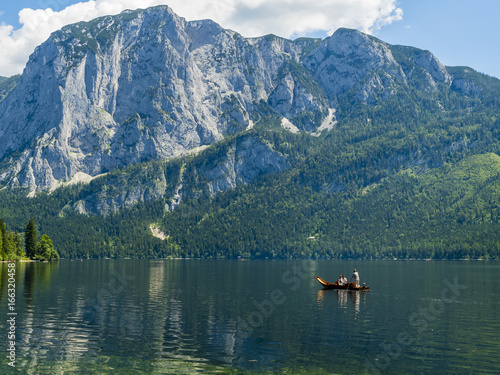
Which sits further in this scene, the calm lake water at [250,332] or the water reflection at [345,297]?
the water reflection at [345,297]

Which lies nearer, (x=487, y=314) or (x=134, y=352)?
(x=134, y=352)

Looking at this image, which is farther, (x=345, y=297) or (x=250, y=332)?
(x=345, y=297)

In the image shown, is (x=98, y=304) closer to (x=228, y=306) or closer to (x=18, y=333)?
(x=228, y=306)

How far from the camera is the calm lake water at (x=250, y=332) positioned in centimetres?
4750

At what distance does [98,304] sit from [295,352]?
4601 cm

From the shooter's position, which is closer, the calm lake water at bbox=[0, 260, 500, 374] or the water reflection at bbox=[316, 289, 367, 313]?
the calm lake water at bbox=[0, 260, 500, 374]

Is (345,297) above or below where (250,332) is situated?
below

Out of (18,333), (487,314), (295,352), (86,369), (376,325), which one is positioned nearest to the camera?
(86,369)

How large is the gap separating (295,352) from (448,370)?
1459 centimetres

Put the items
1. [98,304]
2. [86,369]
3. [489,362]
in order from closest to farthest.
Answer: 1. [86,369]
2. [489,362]
3. [98,304]

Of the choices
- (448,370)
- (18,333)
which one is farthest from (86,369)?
(448,370)

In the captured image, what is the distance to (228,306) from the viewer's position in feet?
286

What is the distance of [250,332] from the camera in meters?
63.8

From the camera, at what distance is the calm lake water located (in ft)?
156
